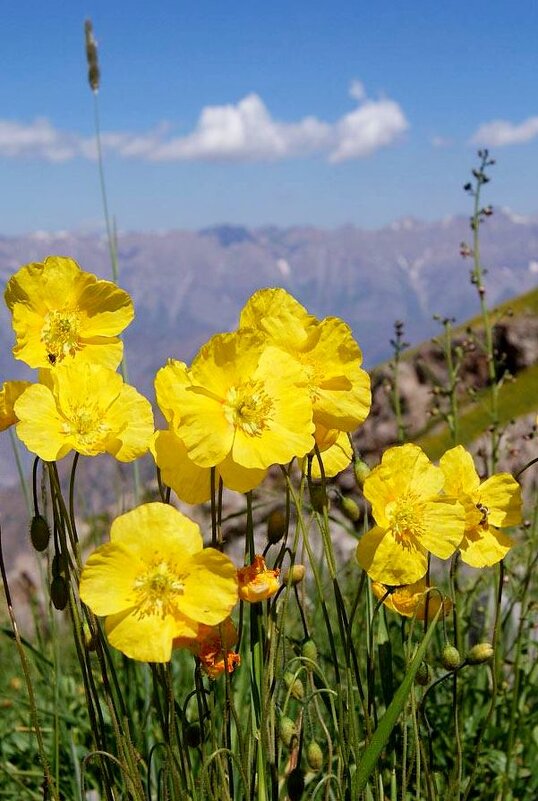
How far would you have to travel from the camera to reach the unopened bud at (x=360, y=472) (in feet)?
4.77

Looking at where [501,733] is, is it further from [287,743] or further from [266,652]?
[266,652]

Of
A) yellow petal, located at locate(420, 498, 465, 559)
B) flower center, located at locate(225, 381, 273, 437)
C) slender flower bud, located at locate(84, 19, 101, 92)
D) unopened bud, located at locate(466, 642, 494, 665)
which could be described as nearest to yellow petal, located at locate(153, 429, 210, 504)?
flower center, located at locate(225, 381, 273, 437)

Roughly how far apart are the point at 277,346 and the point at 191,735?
2.41 ft

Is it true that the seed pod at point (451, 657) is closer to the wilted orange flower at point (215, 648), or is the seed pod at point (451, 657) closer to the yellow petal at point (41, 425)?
the wilted orange flower at point (215, 648)

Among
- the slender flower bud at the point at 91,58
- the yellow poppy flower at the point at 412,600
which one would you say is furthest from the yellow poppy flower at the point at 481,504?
the slender flower bud at the point at 91,58

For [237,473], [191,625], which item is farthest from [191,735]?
[237,473]

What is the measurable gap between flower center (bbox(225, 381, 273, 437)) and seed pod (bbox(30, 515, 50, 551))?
18.4 inches

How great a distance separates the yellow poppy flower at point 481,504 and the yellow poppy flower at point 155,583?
582 millimetres

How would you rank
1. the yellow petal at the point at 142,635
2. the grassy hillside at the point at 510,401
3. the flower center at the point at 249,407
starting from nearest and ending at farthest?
the yellow petal at the point at 142,635 → the flower center at the point at 249,407 → the grassy hillside at the point at 510,401

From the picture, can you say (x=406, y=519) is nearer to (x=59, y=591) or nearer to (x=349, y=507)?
(x=349, y=507)

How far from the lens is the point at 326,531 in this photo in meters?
1.37

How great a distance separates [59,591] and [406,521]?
599 millimetres

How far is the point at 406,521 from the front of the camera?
1376 mm

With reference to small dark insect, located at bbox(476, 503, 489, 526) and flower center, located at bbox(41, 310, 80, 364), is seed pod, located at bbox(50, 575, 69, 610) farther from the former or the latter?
small dark insect, located at bbox(476, 503, 489, 526)
